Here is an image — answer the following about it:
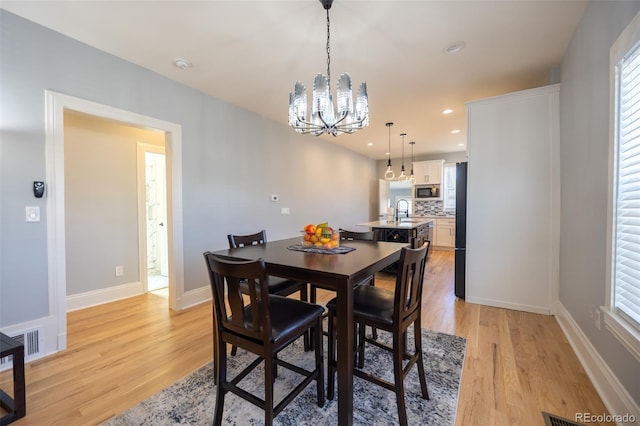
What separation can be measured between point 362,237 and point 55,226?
2.62m

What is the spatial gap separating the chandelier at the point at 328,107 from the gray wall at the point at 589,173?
1.48 meters

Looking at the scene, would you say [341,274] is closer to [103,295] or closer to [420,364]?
[420,364]

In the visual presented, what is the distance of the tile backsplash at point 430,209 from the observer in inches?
286

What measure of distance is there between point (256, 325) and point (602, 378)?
2090 mm

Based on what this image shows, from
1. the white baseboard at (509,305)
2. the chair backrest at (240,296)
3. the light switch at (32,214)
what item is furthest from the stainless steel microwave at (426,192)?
the light switch at (32,214)

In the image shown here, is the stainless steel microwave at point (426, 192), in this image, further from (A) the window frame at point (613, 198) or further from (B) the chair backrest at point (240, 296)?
(B) the chair backrest at point (240, 296)

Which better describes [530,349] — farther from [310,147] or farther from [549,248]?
[310,147]

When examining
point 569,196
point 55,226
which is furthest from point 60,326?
point 569,196

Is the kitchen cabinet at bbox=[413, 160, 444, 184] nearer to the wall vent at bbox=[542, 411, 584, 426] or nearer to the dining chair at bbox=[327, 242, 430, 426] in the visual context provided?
the dining chair at bbox=[327, 242, 430, 426]

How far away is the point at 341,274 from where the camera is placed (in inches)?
49.9

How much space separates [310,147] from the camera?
5.26 metres

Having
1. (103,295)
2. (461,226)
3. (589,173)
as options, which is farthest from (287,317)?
(103,295)

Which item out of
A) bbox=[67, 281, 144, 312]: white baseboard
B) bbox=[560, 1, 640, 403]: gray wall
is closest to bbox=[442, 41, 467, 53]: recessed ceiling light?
bbox=[560, 1, 640, 403]: gray wall

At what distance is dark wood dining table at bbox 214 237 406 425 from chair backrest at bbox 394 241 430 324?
182 millimetres
